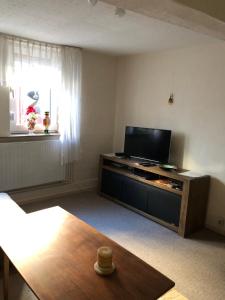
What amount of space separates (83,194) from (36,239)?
2367 millimetres

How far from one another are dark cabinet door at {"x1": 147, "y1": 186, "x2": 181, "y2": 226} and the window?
1795 mm

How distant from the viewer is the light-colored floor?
2.15 metres

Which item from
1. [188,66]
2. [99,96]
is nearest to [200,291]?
[188,66]

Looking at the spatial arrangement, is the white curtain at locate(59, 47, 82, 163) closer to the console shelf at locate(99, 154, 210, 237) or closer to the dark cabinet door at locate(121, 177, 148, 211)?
the console shelf at locate(99, 154, 210, 237)

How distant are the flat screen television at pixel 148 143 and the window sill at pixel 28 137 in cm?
110

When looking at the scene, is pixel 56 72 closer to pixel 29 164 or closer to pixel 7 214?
pixel 29 164

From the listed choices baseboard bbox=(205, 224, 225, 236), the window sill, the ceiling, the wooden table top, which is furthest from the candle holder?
the window sill

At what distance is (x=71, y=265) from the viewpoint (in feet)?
5.15

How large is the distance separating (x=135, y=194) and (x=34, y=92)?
2.05 m

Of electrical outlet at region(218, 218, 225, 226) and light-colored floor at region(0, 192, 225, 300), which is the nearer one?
light-colored floor at region(0, 192, 225, 300)

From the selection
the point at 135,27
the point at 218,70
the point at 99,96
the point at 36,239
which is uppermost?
the point at 135,27

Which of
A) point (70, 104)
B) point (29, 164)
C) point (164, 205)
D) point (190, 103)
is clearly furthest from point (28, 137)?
point (190, 103)

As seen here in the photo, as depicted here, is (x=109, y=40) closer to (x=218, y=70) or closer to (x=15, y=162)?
(x=218, y=70)

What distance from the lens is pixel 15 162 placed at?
347 cm
